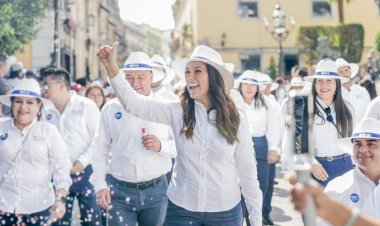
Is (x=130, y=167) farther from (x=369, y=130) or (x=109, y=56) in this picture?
(x=369, y=130)

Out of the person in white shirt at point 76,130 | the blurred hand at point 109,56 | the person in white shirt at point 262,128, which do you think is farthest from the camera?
the person in white shirt at point 262,128

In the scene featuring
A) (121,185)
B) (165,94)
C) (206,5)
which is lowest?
(121,185)

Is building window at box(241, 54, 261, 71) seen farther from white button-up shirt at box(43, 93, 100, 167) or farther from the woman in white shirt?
white button-up shirt at box(43, 93, 100, 167)

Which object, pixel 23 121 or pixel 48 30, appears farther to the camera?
pixel 48 30

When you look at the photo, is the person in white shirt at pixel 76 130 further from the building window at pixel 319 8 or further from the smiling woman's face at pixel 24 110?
the building window at pixel 319 8

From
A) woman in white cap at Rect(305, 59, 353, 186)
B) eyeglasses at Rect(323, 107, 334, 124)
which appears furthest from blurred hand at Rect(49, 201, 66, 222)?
eyeglasses at Rect(323, 107, 334, 124)

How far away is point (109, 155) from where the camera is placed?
18.6 feet

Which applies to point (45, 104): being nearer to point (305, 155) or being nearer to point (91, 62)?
point (305, 155)

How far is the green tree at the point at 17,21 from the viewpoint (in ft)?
59.5

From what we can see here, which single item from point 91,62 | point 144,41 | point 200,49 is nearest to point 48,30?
point 91,62

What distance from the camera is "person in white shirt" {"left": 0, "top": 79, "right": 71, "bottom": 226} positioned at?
556 centimetres

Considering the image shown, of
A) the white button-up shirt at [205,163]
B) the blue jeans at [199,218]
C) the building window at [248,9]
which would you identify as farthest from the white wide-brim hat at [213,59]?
the building window at [248,9]

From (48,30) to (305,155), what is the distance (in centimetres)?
2989

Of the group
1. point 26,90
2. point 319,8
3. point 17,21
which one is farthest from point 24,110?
point 319,8
